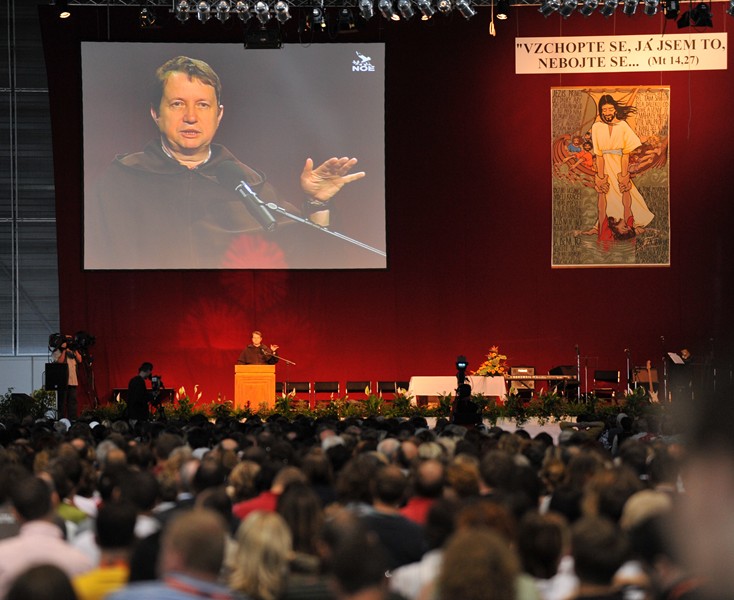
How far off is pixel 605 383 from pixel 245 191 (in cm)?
662

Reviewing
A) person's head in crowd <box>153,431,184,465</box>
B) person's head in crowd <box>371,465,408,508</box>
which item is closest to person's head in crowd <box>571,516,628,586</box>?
person's head in crowd <box>371,465,408,508</box>

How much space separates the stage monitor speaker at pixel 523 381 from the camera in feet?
54.4

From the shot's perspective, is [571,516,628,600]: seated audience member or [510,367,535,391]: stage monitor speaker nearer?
[571,516,628,600]: seated audience member

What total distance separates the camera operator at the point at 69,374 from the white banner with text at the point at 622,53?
8330mm

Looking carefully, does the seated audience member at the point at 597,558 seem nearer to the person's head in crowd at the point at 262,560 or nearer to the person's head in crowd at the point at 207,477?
the person's head in crowd at the point at 262,560

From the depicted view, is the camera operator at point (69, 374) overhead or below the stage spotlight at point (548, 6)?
below

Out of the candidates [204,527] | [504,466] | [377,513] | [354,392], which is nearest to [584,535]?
[204,527]

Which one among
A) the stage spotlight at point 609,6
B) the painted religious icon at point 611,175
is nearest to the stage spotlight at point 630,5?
the stage spotlight at point 609,6

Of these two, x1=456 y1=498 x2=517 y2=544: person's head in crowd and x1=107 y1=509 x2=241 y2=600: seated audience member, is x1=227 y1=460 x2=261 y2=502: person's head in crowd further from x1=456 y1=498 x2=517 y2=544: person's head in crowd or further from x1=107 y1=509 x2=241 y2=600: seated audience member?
x1=107 y1=509 x2=241 y2=600: seated audience member

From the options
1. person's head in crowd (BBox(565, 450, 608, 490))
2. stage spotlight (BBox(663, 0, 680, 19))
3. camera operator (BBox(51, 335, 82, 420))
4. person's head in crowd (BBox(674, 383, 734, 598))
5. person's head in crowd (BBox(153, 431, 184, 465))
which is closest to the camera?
person's head in crowd (BBox(674, 383, 734, 598))

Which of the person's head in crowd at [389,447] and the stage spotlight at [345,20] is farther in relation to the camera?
the stage spotlight at [345,20]

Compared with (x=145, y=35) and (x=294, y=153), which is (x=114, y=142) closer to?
(x=145, y=35)

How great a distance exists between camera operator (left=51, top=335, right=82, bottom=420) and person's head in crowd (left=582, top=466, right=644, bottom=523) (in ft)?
39.3

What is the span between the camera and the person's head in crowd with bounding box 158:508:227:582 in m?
2.75
